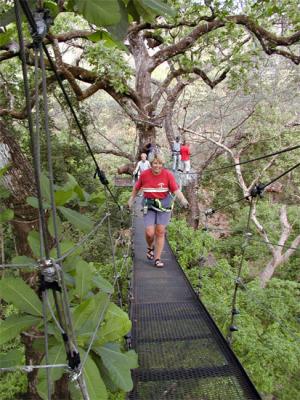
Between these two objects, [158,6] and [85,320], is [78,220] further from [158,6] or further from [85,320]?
[158,6]

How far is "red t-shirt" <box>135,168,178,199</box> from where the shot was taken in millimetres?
2814

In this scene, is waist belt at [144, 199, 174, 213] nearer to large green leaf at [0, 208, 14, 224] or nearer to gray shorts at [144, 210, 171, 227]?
gray shorts at [144, 210, 171, 227]

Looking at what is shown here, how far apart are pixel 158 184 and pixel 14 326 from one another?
2093mm

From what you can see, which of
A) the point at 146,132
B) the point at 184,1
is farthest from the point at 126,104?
the point at 184,1

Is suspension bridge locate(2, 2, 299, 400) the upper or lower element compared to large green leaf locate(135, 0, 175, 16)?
lower

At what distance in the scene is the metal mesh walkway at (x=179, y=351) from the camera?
1.45 m

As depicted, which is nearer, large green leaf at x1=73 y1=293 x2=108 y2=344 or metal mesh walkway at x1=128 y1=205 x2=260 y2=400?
large green leaf at x1=73 y1=293 x2=108 y2=344

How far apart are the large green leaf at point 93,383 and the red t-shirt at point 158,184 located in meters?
2.08

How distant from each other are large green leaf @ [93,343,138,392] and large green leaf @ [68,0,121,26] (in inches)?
30.2

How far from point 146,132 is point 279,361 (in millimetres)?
4391

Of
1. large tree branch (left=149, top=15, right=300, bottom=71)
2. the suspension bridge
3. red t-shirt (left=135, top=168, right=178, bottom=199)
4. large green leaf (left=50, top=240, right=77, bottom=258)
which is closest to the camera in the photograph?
large green leaf (left=50, top=240, right=77, bottom=258)

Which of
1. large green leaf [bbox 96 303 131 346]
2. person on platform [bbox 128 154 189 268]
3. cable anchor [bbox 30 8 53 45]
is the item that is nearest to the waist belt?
person on platform [bbox 128 154 189 268]

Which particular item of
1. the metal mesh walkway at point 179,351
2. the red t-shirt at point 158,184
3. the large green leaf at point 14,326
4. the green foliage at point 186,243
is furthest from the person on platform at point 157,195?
the large green leaf at point 14,326

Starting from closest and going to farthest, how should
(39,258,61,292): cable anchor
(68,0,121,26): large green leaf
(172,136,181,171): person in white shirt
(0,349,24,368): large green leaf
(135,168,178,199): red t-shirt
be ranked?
(68,0,121,26): large green leaf, (39,258,61,292): cable anchor, (0,349,24,368): large green leaf, (135,168,178,199): red t-shirt, (172,136,181,171): person in white shirt
